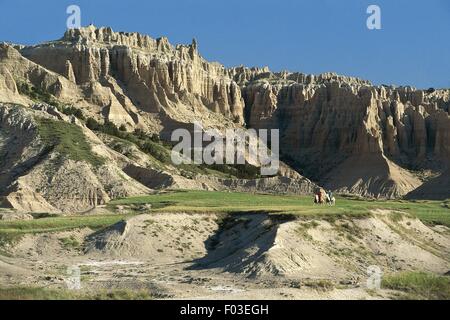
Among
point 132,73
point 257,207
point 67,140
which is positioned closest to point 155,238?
point 257,207

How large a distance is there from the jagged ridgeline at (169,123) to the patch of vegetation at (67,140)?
0.65 feet

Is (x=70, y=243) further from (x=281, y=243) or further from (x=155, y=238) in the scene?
(x=281, y=243)

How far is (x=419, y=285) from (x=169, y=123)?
98429 millimetres

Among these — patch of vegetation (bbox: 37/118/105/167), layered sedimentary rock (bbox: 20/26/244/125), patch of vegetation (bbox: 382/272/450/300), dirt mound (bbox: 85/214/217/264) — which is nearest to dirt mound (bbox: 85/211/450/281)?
dirt mound (bbox: 85/214/217/264)

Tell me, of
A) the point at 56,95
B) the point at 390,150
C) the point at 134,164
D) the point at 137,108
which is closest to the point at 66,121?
the point at 134,164

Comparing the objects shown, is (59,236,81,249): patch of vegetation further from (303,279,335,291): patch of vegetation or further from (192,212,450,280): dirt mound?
(303,279,335,291): patch of vegetation

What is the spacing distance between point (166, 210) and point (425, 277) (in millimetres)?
19052

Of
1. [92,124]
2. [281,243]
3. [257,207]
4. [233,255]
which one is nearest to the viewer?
[281,243]

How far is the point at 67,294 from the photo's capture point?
26.7 m

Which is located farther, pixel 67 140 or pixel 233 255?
pixel 67 140

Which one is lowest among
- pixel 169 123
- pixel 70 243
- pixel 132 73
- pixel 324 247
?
pixel 70 243

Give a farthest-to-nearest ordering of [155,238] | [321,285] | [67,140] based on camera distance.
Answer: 1. [67,140]
2. [155,238]
3. [321,285]

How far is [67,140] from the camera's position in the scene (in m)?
78.8

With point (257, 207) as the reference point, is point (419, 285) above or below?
below
